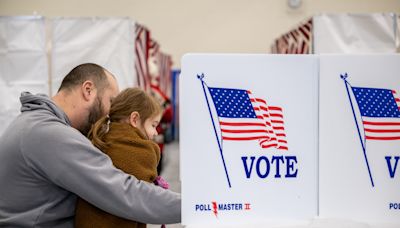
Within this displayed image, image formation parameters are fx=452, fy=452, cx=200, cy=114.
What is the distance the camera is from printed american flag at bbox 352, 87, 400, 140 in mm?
1356

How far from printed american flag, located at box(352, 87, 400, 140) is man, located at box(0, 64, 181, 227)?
2.07ft

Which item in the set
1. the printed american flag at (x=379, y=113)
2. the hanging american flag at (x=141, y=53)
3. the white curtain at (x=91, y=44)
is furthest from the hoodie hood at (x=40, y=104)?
the hanging american flag at (x=141, y=53)

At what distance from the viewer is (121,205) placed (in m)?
1.43

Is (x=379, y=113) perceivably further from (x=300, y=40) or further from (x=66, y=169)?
(x=300, y=40)

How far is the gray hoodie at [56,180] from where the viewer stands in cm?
143

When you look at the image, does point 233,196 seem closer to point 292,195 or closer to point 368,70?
point 292,195

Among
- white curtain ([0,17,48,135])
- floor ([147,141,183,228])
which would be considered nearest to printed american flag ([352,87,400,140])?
floor ([147,141,183,228])

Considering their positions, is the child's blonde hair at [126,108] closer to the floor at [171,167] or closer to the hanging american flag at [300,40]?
the floor at [171,167]

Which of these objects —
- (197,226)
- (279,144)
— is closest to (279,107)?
(279,144)

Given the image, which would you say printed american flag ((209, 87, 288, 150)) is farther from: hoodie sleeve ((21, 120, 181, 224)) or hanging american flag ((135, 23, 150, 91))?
hanging american flag ((135, 23, 150, 91))

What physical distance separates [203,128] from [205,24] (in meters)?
9.23

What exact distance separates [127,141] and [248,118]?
1.69ft

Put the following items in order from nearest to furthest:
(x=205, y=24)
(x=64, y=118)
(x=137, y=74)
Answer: (x=64, y=118) < (x=137, y=74) < (x=205, y=24)

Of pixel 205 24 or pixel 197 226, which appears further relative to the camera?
pixel 205 24
